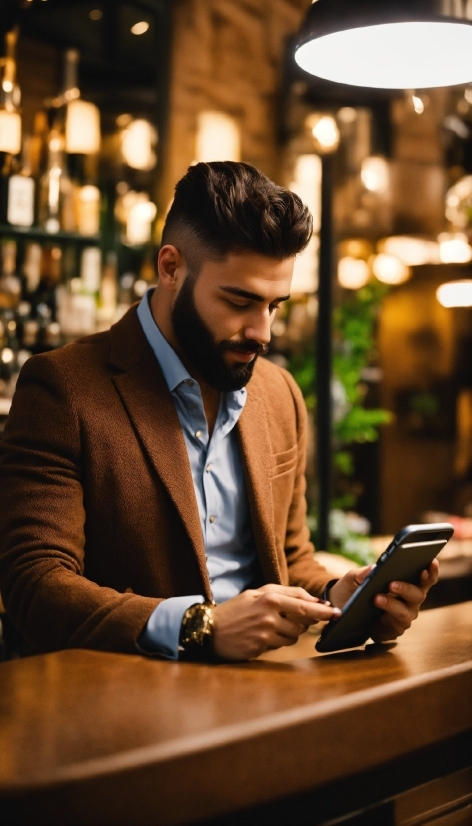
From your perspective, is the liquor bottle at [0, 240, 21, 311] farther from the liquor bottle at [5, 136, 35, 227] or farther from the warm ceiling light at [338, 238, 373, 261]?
the warm ceiling light at [338, 238, 373, 261]

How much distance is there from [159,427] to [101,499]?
0.18 meters

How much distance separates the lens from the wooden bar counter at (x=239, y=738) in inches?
40.3

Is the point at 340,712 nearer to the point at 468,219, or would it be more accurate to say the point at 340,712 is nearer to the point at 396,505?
the point at 468,219

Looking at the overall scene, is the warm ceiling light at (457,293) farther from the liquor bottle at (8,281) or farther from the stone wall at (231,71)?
the liquor bottle at (8,281)

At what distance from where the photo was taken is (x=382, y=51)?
2.00 m

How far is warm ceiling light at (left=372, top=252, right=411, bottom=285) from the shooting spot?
7219 mm

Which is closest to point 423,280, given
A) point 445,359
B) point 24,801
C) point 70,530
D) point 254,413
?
point 445,359

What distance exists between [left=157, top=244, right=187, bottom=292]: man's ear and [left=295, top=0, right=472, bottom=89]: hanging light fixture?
0.47 meters

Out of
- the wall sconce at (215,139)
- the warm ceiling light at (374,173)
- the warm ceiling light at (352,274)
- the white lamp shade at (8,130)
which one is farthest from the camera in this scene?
the warm ceiling light at (352,274)

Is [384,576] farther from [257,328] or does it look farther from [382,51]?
[382,51]

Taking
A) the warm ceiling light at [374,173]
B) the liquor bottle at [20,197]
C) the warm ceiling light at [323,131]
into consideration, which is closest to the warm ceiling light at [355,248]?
the warm ceiling light at [374,173]

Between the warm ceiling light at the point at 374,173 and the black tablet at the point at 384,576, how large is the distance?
17.8ft

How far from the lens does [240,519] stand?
80.1 inches

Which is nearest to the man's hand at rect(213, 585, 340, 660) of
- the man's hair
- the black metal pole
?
the man's hair
